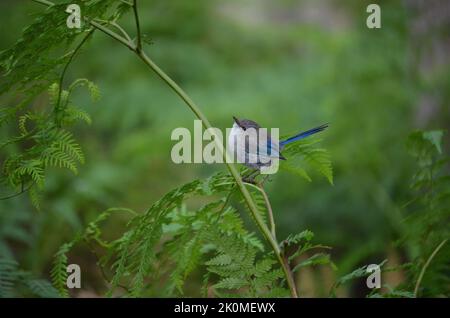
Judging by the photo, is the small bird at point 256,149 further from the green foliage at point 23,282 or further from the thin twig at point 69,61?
the green foliage at point 23,282

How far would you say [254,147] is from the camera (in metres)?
2.07

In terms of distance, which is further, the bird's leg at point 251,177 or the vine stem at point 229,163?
the bird's leg at point 251,177

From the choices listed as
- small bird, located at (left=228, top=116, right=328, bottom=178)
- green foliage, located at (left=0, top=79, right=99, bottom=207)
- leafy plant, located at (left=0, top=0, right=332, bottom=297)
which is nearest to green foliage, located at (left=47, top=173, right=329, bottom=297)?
leafy plant, located at (left=0, top=0, right=332, bottom=297)

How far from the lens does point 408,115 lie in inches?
203

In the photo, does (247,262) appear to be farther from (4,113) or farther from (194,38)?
(194,38)

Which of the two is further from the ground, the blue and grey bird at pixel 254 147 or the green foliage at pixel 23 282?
the blue and grey bird at pixel 254 147

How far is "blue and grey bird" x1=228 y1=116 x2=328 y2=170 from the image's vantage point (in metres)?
2.04

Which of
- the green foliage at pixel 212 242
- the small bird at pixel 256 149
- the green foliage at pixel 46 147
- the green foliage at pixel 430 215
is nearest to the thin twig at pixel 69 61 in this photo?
the green foliage at pixel 46 147

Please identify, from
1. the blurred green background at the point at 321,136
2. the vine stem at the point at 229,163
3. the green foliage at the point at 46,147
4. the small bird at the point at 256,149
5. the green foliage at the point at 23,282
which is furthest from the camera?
the blurred green background at the point at 321,136

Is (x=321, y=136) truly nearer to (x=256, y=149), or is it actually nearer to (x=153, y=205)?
(x=256, y=149)

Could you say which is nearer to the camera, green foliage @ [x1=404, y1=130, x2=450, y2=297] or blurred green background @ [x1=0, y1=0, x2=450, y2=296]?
green foliage @ [x1=404, y1=130, x2=450, y2=297]

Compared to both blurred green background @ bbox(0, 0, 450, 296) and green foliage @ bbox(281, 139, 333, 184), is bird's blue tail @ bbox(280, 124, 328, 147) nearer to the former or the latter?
green foliage @ bbox(281, 139, 333, 184)

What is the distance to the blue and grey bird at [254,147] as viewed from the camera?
204 centimetres

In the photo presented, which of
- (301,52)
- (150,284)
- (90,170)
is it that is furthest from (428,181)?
(301,52)
